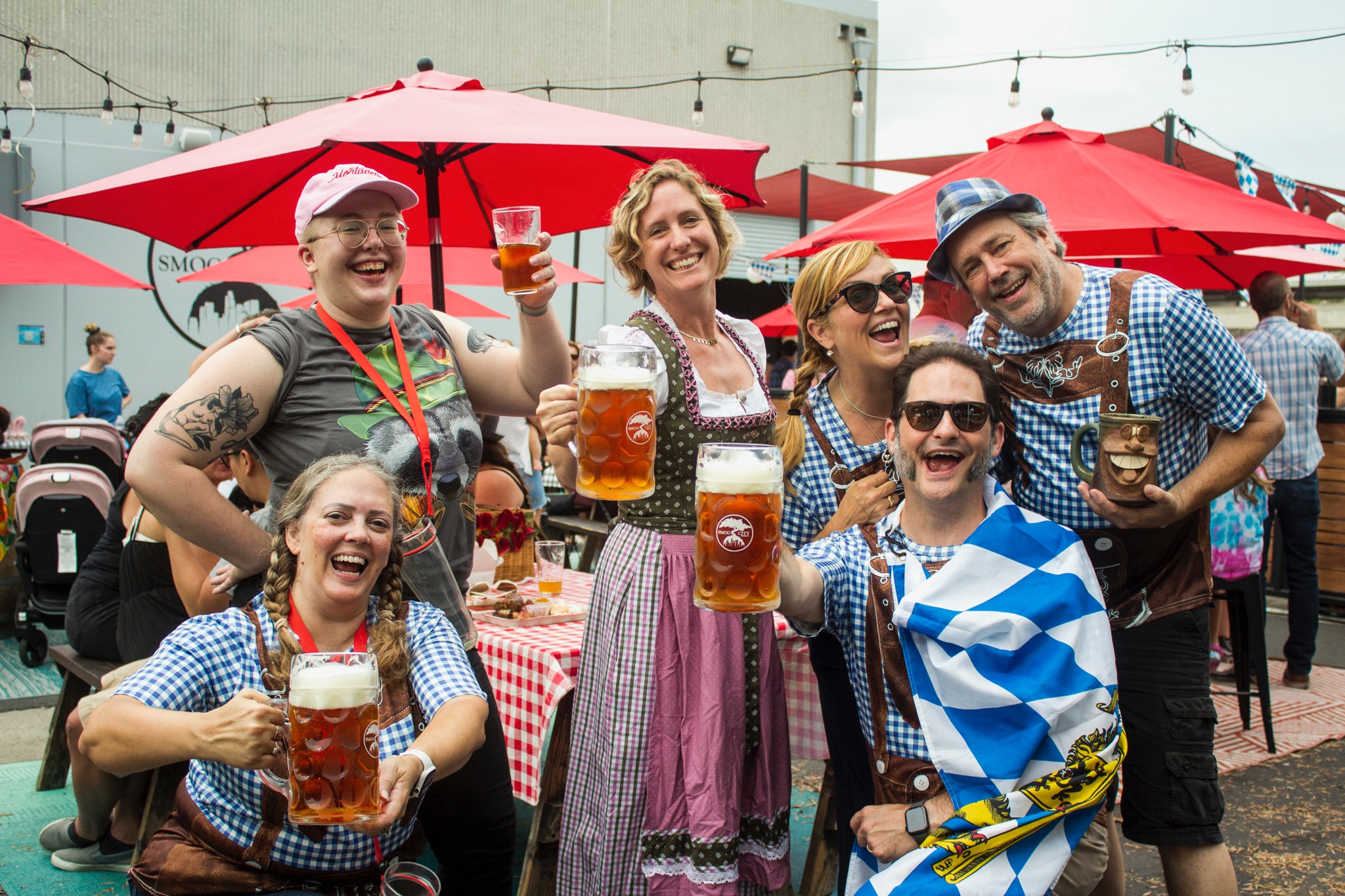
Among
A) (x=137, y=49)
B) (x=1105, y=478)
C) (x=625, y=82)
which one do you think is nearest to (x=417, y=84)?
(x=1105, y=478)

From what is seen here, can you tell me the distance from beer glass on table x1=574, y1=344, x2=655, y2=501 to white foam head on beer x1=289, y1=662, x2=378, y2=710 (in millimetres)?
469

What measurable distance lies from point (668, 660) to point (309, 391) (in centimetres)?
96

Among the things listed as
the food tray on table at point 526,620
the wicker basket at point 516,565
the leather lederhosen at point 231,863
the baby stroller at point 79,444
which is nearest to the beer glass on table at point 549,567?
the wicker basket at point 516,565

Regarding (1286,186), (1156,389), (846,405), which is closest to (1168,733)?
(1156,389)

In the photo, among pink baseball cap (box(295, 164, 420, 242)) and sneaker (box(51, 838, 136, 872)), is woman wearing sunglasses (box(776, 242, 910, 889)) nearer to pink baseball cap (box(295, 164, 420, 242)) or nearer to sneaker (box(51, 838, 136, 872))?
pink baseball cap (box(295, 164, 420, 242))

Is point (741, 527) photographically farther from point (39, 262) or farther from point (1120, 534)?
point (39, 262)

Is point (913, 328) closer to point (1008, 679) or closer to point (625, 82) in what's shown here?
point (1008, 679)

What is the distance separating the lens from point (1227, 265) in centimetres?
607

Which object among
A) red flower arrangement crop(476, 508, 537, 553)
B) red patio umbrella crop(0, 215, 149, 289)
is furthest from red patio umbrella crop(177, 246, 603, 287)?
red flower arrangement crop(476, 508, 537, 553)

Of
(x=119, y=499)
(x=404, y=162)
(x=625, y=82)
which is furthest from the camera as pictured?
(x=625, y=82)

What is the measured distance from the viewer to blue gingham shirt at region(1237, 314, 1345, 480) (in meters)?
5.56

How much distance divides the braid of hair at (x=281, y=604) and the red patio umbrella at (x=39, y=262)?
3409 mm

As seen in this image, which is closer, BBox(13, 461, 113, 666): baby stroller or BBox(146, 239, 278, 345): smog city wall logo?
BBox(13, 461, 113, 666): baby stroller

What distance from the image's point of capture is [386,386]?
2.13m
